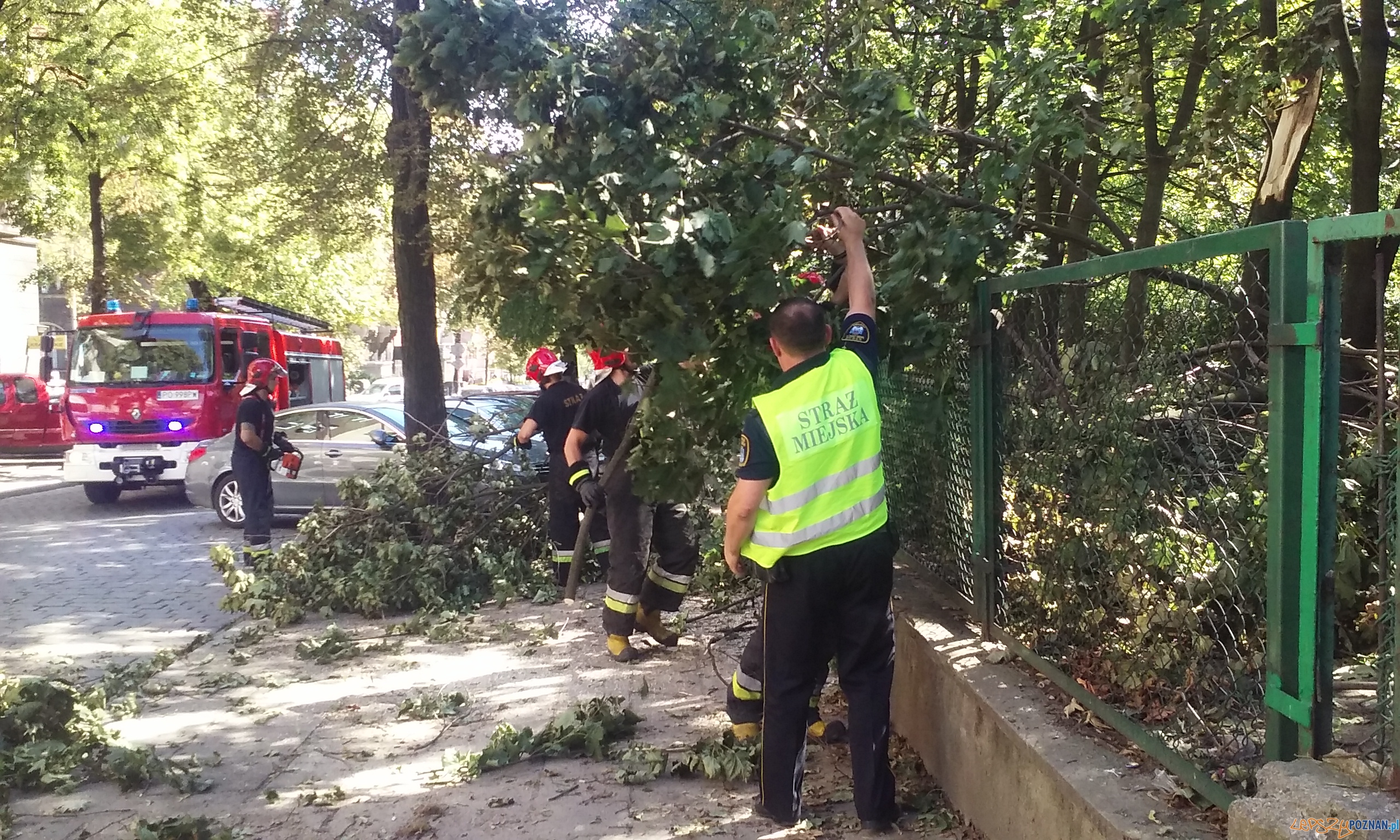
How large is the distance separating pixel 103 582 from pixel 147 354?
655 cm

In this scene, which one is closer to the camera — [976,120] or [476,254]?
[476,254]

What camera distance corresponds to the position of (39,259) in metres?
33.3

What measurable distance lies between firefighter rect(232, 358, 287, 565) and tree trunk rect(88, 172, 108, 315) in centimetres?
1187

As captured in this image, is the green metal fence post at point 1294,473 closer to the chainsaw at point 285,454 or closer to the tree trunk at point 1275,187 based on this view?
the tree trunk at point 1275,187

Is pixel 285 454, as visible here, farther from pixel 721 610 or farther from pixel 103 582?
pixel 721 610

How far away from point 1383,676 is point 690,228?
2.32 metres

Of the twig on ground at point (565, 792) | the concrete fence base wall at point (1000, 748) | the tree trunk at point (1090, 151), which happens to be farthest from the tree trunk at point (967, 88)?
the twig on ground at point (565, 792)

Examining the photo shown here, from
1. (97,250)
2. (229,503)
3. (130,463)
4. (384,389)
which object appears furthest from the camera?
(384,389)

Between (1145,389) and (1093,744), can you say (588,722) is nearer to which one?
(1093,744)

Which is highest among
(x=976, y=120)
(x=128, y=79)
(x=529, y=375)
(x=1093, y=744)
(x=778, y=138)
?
(x=128, y=79)

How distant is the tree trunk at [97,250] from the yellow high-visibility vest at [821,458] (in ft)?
62.5

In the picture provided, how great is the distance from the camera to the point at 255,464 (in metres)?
9.52

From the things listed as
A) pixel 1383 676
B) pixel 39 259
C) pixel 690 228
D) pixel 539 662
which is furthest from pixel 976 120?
pixel 39 259

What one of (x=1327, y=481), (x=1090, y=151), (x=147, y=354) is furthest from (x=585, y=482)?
(x=147, y=354)
